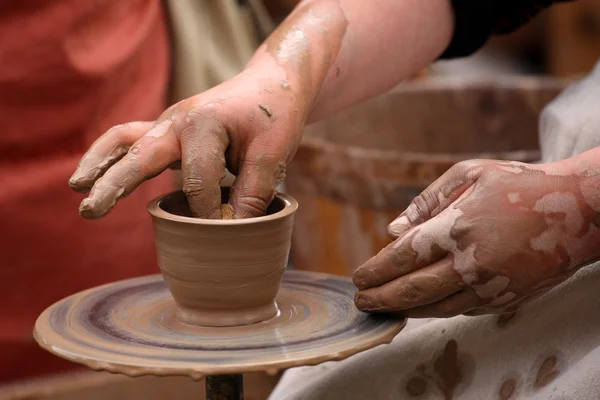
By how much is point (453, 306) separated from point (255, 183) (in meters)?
0.31

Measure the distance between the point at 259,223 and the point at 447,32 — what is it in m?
0.64

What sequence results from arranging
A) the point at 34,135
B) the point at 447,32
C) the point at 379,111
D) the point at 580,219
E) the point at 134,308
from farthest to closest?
the point at 379,111, the point at 34,135, the point at 447,32, the point at 134,308, the point at 580,219

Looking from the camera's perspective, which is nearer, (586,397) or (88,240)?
(586,397)

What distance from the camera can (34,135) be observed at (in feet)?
5.57

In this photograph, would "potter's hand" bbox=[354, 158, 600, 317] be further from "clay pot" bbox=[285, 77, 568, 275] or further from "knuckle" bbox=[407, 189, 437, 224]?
"clay pot" bbox=[285, 77, 568, 275]

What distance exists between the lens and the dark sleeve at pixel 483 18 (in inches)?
58.8

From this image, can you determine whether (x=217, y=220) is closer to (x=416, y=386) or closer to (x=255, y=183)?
(x=255, y=183)

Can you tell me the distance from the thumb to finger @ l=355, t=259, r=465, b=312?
63 millimetres

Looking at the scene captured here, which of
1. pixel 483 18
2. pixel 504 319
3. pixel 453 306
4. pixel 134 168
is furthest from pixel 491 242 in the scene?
pixel 483 18

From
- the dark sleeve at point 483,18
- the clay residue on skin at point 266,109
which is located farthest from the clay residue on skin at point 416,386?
the dark sleeve at point 483,18

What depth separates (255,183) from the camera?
3.74 ft

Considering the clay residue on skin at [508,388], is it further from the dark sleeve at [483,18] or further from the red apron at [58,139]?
the red apron at [58,139]

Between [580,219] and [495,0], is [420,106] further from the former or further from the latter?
[580,219]

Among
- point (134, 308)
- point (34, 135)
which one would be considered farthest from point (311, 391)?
point (34, 135)
